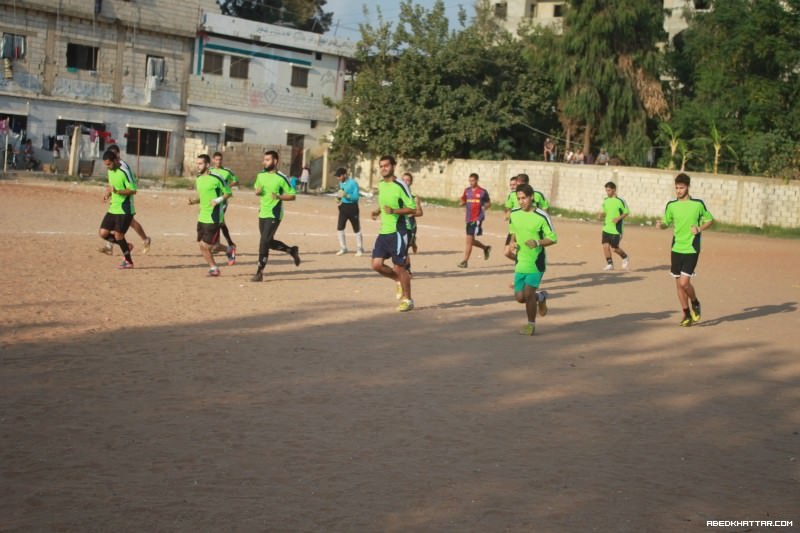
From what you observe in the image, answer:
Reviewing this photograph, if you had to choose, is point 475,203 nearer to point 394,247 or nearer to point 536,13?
point 394,247

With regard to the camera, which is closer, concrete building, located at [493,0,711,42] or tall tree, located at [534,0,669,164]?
tall tree, located at [534,0,669,164]

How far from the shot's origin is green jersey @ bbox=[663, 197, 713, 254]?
41.7 ft

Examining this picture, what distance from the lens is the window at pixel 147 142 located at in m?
43.3

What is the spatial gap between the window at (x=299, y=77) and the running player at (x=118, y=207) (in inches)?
1352

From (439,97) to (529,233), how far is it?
35759mm

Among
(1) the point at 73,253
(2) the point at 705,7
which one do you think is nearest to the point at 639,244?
(1) the point at 73,253

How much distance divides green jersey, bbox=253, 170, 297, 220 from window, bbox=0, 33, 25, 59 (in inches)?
1175

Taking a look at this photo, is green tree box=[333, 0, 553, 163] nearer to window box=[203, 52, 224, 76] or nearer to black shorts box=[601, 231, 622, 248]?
window box=[203, 52, 224, 76]

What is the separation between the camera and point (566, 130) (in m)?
47.1

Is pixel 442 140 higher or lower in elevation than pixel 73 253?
higher

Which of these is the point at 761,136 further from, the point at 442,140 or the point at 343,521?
the point at 343,521

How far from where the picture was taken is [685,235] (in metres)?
12.8

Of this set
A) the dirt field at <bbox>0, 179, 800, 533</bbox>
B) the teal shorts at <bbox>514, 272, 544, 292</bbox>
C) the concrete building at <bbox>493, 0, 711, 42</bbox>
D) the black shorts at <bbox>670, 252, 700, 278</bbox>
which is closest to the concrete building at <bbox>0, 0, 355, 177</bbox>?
the concrete building at <bbox>493, 0, 711, 42</bbox>

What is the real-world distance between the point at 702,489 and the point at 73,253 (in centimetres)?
1258
